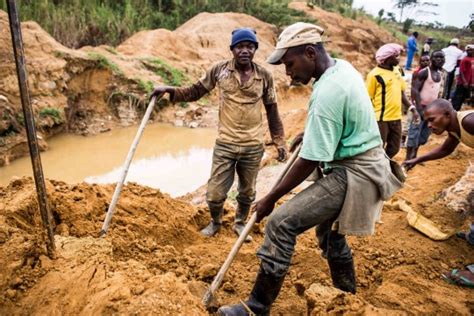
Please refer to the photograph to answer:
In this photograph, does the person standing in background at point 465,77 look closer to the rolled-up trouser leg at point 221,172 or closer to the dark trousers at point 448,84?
the dark trousers at point 448,84

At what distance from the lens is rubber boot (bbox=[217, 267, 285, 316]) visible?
2084 millimetres

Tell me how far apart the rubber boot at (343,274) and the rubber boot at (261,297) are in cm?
45

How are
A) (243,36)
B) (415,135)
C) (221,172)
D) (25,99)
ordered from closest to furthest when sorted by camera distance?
(25,99)
(243,36)
(221,172)
(415,135)

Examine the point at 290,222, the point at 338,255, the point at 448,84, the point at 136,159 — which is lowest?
the point at 136,159

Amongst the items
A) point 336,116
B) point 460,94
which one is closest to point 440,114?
point 336,116

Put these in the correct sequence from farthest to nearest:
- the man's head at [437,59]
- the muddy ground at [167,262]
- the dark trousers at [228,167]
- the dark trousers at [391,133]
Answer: the man's head at [437,59]
the dark trousers at [391,133]
the dark trousers at [228,167]
the muddy ground at [167,262]

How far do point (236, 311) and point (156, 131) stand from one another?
7496 millimetres

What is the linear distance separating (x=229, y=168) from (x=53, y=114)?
5998 mm

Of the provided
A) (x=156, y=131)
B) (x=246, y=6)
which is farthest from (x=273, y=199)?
(x=246, y=6)

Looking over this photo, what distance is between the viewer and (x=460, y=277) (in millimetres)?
2828

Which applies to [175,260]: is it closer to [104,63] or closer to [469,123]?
[469,123]

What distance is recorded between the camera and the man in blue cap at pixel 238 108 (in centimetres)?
314

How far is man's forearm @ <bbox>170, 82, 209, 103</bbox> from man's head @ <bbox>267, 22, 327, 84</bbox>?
150 centimetres

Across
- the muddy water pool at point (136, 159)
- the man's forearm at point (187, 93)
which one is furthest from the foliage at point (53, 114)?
the man's forearm at point (187, 93)
